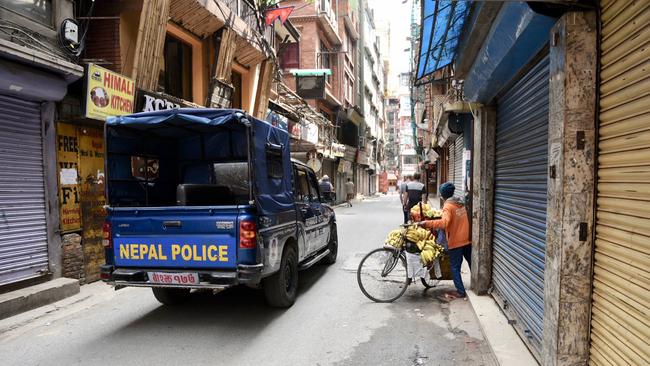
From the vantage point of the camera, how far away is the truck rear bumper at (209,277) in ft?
15.7

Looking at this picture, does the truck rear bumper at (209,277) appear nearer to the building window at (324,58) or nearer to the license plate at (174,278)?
the license plate at (174,278)

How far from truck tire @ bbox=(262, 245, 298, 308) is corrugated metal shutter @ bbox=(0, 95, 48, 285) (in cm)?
396

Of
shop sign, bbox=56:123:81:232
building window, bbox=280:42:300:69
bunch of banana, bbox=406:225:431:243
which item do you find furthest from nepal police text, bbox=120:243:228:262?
building window, bbox=280:42:300:69

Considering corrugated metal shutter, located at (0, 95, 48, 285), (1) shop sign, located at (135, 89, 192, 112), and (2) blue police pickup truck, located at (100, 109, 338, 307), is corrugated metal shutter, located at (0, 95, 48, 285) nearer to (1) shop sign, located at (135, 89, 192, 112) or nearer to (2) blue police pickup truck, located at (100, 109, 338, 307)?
(2) blue police pickup truck, located at (100, 109, 338, 307)

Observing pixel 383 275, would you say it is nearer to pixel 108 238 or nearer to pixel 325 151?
pixel 108 238

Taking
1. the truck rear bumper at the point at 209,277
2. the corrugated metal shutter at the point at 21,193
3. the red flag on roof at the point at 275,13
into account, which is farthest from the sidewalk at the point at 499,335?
the red flag on roof at the point at 275,13

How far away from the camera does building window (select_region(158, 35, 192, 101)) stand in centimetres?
1170

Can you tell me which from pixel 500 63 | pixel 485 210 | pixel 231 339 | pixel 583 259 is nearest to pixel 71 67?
pixel 231 339

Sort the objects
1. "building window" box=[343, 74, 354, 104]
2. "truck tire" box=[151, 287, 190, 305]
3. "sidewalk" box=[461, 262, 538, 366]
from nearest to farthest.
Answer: "sidewalk" box=[461, 262, 538, 366] < "truck tire" box=[151, 287, 190, 305] < "building window" box=[343, 74, 354, 104]

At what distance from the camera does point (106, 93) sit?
780 centimetres

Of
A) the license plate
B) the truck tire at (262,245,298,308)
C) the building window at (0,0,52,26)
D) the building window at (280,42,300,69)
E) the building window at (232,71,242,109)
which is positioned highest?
the building window at (280,42,300,69)

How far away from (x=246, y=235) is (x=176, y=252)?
→ 92cm

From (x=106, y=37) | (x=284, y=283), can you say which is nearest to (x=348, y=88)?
(x=106, y=37)

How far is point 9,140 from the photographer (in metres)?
6.41
